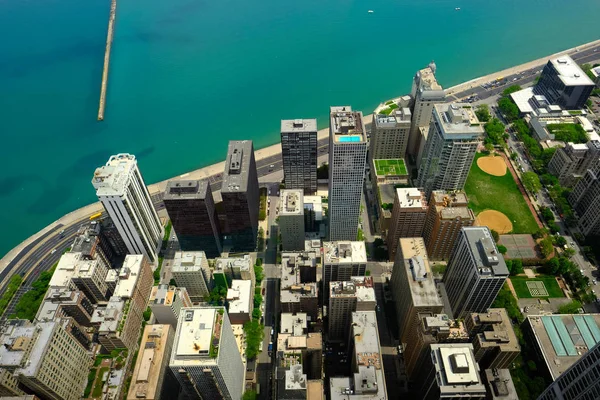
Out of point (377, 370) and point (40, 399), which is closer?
point (377, 370)

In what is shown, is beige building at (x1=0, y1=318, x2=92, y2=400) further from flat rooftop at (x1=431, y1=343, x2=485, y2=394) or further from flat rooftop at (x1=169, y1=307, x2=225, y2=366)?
flat rooftop at (x1=431, y1=343, x2=485, y2=394)

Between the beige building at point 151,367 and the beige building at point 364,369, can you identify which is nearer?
the beige building at point 364,369

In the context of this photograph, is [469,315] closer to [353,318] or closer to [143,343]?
[353,318]

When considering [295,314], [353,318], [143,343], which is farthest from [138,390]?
[353,318]

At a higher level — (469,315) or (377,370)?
(469,315)

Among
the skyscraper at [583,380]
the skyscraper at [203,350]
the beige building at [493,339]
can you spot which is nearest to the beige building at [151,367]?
the skyscraper at [203,350]

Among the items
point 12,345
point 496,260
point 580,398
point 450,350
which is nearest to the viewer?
point 580,398

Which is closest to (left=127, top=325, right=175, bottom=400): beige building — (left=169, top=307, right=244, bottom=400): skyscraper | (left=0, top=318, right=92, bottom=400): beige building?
(left=169, top=307, right=244, bottom=400): skyscraper

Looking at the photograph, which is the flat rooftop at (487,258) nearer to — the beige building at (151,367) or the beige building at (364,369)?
the beige building at (364,369)
